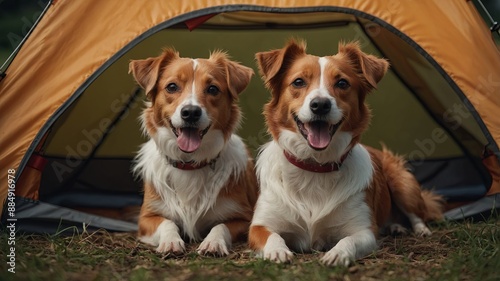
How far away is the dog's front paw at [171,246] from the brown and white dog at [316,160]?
1.38 ft

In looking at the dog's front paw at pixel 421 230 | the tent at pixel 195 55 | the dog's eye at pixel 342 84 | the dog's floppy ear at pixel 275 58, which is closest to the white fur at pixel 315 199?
the dog's eye at pixel 342 84

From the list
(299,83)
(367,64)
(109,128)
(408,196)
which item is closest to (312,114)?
(299,83)

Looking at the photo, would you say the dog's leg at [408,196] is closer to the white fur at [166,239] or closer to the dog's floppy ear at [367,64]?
the dog's floppy ear at [367,64]

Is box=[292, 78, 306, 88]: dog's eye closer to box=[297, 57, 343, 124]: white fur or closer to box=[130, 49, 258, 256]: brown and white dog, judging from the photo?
box=[297, 57, 343, 124]: white fur

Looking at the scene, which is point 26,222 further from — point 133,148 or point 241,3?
point 241,3

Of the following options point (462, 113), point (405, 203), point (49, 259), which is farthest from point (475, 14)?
point (49, 259)

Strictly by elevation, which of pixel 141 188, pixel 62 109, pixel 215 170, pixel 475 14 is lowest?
pixel 141 188

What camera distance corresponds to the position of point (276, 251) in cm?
374

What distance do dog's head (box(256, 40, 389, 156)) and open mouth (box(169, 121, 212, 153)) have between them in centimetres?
45

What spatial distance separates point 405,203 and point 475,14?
4.57 ft

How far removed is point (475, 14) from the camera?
4.57 metres

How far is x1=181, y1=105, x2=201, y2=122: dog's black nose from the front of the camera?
4.02 m

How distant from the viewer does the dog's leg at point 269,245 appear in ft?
12.1

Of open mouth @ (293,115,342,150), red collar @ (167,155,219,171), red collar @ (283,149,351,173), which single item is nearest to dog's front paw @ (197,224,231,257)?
red collar @ (167,155,219,171)
